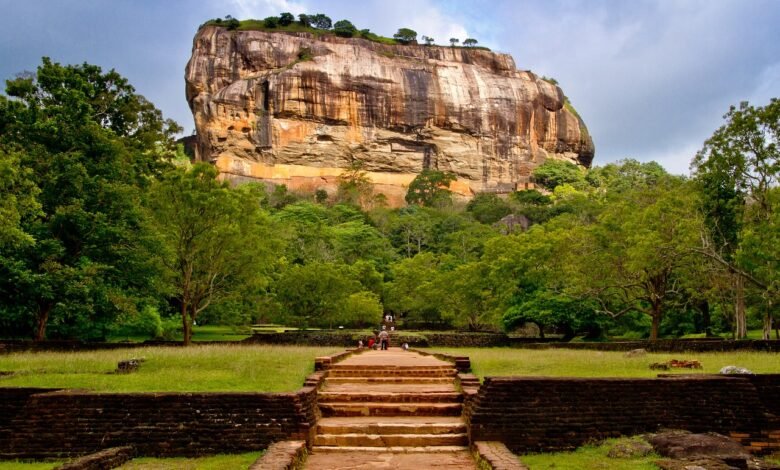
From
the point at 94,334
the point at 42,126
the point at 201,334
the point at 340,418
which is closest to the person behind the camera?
the point at 340,418

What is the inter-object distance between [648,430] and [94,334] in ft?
60.1

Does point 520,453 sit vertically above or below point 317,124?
below


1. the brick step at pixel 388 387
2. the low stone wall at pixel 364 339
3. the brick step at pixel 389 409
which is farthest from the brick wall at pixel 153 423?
the low stone wall at pixel 364 339

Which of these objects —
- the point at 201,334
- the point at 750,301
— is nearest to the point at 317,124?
the point at 201,334

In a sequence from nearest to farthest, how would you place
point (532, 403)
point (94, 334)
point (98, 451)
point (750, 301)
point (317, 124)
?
point (98, 451)
point (532, 403)
point (94, 334)
point (750, 301)
point (317, 124)

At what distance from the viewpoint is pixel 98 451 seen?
7.98 meters

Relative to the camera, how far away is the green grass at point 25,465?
25.2ft

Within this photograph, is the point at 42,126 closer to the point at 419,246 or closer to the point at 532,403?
the point at 532,403

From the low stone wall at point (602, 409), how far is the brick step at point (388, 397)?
1203 millimetres

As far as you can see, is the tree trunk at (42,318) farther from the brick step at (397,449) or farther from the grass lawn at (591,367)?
the brick step at (397,449)

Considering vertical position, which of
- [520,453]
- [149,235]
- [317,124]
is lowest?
[520,453]

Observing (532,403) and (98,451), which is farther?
(532,403)

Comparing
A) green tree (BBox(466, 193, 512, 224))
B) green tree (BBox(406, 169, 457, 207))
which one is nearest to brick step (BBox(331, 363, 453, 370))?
green tree (BBox(466, 193, 512, 224))

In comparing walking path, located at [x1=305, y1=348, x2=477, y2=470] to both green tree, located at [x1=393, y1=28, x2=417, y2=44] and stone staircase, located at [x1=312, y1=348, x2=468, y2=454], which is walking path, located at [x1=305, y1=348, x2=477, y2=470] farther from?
green tree, located at [x1=393, y1=28, x2=417, y2=44]
